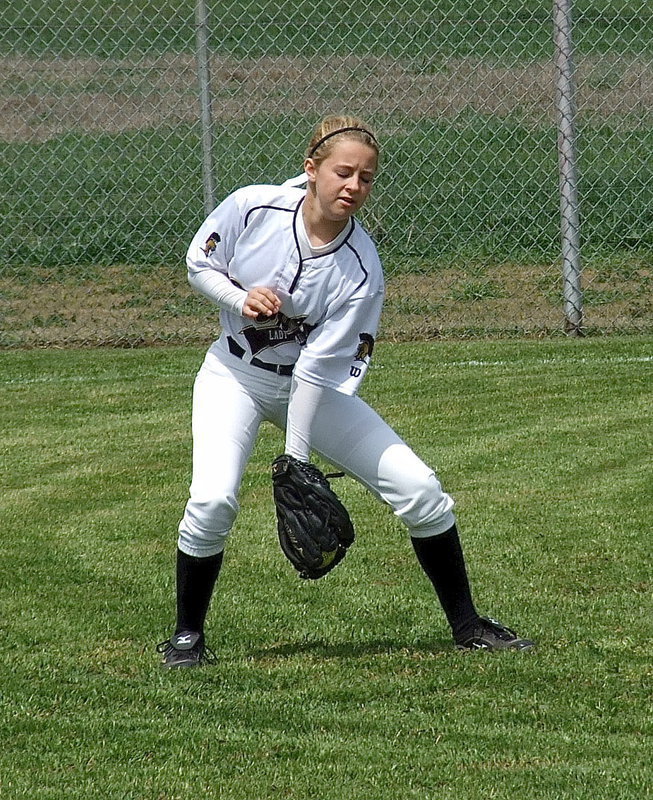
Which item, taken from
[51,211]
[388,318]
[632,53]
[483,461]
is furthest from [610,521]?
[51,211]

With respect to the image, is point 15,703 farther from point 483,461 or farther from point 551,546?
point 483,461

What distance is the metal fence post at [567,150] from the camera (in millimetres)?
9195

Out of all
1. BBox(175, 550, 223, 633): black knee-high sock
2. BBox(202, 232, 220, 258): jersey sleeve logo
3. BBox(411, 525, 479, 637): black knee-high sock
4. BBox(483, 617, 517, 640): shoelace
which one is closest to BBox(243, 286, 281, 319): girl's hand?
BBox(202, 232, 220, 258): jersey sleeve logo

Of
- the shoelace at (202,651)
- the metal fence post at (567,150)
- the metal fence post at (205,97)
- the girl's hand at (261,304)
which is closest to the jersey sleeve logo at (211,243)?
the girl's hand at (261,304)

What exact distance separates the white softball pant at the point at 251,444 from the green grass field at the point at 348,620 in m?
0.43

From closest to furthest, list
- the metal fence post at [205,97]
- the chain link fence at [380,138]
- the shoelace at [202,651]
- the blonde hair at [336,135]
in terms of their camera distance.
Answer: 1. the blonde hair at [336,135]
2. the shoelace at [202,651]
3. the metal fence post at [205,97]
4. the chain link fence at [380,138]

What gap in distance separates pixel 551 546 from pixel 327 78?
5.82m

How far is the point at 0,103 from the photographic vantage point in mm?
11703

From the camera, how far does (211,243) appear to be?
445 centimetres

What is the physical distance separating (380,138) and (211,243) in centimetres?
635

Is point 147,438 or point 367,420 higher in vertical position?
point 367,420

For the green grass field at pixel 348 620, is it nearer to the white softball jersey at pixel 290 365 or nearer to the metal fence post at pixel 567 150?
the white softball jersey at pixel 290 365

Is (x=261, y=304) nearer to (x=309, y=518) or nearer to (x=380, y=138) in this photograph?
(x=309, y=518)

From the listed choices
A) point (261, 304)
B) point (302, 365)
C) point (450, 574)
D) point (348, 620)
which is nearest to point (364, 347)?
point (302, 365)
